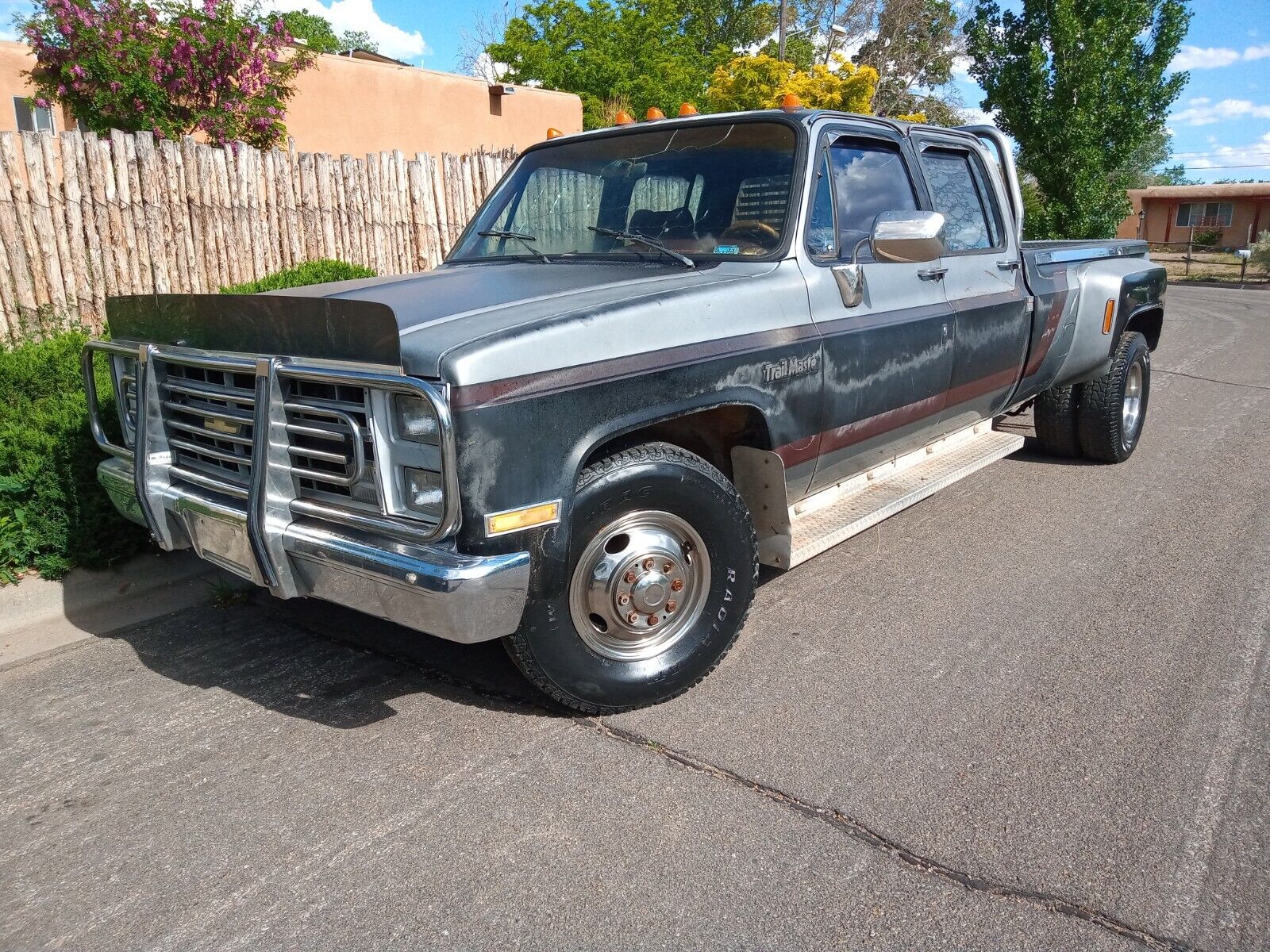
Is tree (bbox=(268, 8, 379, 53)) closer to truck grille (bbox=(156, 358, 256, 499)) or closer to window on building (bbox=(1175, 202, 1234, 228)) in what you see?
truck grille (bbox=(156, 358, 256, 499))

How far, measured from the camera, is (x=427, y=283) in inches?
151

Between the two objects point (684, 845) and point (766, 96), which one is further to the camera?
point (766, 96)

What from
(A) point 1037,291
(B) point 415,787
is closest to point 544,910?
(B) point 415,787

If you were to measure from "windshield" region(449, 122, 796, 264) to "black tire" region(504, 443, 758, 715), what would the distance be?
1047mm

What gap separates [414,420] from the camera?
2.83 metres

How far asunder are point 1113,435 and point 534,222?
4076mm

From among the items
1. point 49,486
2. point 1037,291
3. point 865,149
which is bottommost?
point 49,486

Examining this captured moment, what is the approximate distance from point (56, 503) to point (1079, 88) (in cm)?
2185

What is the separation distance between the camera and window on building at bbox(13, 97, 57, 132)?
41.0ft

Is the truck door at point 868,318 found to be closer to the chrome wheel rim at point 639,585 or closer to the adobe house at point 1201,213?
the chrome wheel rim at point 639,585

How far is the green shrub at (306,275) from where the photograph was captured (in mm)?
7766

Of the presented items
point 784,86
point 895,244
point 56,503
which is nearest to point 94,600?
point 56,503

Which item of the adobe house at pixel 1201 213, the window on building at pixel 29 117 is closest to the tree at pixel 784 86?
the window on building at pixel 29 117

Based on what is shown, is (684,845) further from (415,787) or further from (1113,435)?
(1113,435)
